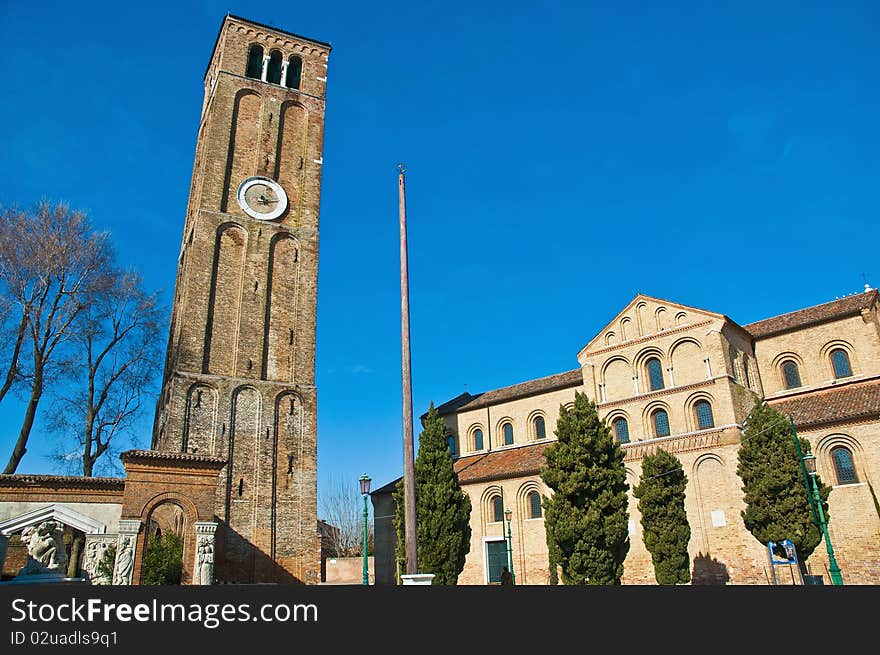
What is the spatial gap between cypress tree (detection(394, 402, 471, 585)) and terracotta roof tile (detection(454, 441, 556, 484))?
10.8 feet

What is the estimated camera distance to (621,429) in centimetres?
3009

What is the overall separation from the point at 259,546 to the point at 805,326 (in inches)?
1029

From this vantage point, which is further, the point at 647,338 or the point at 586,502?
the point at 647,338

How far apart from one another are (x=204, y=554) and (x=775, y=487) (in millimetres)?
18750

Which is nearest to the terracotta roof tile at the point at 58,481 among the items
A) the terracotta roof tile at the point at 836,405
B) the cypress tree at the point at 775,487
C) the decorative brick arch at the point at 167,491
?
the decorative brick arch at the point at 167,491

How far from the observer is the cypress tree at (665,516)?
75.6ft

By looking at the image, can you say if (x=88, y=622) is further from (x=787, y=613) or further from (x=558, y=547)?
(x=558, y=547)

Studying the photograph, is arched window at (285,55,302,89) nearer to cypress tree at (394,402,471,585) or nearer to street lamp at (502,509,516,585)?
cypress tree at (394,402,471,585)

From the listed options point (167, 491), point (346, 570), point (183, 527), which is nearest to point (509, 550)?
point (183, 527)

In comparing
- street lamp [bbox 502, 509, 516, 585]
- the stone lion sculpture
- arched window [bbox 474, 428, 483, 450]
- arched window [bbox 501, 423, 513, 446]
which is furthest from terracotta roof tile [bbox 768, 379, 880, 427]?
the stone lion sculpture

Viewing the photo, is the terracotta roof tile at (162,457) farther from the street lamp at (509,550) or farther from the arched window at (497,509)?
the arched window at (497,509)

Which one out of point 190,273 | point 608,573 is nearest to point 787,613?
point 608,573

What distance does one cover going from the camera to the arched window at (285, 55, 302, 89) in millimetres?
36781

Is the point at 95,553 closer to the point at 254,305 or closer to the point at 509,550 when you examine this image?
the point at 254,305
